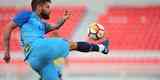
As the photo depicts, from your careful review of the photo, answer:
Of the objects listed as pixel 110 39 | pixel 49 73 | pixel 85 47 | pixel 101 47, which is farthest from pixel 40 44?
pixel 110 39

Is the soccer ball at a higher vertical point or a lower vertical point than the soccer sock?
higher

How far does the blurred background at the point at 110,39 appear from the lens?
6836mm

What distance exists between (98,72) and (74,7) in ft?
10.1

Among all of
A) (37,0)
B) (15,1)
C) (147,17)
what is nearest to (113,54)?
(147,17)

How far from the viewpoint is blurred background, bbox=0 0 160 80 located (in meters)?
6.84

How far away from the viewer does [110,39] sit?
8.62m

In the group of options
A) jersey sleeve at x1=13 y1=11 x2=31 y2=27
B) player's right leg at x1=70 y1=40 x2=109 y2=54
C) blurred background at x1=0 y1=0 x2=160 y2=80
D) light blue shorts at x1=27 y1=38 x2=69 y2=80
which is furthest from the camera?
blurred background at x1=0 y1=0 x2=160 y2=80

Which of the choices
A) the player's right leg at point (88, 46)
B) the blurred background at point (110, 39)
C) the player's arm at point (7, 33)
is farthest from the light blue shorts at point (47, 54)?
the blurred background at point (110, 39)

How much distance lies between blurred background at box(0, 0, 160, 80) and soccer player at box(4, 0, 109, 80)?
208 cm

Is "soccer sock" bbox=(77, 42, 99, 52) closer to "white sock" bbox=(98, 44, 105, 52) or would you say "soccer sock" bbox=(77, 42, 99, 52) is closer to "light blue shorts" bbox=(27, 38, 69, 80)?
"white sock" bbox=(98, 44, 105, 52)

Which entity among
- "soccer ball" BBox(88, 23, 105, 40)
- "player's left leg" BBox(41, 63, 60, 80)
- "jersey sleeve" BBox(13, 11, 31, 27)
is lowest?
"player's left leg" BBox(41, 63, 60, 80)

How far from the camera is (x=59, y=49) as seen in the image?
165 inches

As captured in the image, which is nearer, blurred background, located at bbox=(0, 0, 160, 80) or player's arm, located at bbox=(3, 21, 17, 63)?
player's arm, located at bbox=(3, 21, 17, 63)

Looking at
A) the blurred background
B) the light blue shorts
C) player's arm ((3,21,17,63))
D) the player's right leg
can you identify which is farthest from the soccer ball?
the blurred background
